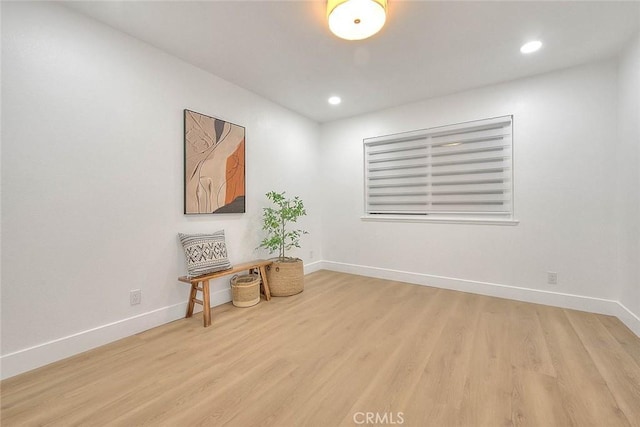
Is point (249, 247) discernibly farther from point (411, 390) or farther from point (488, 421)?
point (488, 421)

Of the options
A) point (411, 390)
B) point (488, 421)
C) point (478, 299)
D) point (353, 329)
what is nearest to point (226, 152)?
point (353, 329)

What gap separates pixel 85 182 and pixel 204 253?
1.08m

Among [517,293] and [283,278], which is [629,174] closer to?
[517,293]

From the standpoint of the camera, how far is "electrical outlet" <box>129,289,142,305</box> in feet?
7.48

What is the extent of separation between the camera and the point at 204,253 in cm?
260

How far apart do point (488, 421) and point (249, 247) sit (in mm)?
2737

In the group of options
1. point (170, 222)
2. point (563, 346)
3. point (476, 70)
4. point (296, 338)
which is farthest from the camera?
point (476, 70)

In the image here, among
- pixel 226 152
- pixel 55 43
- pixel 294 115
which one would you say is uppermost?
pixel 294 115

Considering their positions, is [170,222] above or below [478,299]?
above

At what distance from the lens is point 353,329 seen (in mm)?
2367

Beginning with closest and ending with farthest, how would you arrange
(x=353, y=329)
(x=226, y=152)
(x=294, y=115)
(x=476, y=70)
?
1. (x=353, y=329)
2. (x=476, y=70)
3. (x=226, y=152)
4. (x=294, y=115)

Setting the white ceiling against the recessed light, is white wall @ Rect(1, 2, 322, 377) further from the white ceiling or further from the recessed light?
the recessed light

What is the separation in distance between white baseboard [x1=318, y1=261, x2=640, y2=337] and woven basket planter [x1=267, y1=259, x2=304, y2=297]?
1.31m

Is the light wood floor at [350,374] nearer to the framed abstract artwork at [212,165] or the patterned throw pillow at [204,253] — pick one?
the patterned throw pillow at [204,253]
